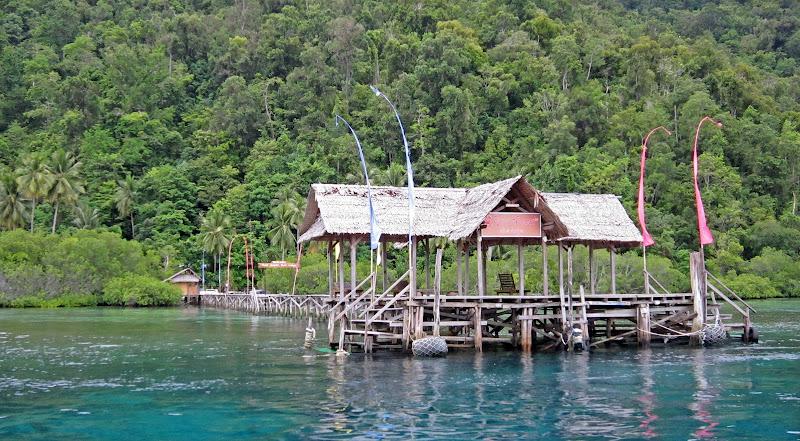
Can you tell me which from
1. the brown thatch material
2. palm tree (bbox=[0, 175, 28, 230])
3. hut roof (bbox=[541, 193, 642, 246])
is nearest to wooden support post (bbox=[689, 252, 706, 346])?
hut roof (bbox=[541, 193, 642, 246])

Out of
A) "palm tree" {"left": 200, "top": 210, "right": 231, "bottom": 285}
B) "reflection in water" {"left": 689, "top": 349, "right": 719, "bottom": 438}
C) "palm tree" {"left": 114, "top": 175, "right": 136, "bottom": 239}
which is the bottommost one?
"reflection in water" {"left": 689, "top": 349, "right": 719, "bottom": 438}

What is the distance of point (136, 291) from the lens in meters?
68.8

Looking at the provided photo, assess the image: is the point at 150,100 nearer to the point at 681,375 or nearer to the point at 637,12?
the point at 637,12

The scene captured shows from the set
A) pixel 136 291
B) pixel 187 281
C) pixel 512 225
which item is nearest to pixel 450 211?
pixel 512 225

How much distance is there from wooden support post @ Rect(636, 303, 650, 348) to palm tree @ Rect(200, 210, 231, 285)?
51.7 m

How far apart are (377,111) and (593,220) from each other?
6154 cm

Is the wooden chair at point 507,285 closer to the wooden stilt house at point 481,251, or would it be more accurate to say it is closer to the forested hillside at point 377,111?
the wooden stilt house at point 481,251

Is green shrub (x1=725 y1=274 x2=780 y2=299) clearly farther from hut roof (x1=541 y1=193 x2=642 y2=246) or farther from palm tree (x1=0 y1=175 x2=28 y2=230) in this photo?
palm tree (x1=0 y1=175 x2=28 y2=230)

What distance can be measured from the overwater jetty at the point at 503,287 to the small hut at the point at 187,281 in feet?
149

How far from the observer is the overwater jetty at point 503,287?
2941 centimetres

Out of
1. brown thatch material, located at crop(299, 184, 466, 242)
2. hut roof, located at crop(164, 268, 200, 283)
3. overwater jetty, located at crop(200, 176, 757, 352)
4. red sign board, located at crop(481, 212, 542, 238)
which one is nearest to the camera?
overwater jetty, located at crop(200, 176, 757, 352)

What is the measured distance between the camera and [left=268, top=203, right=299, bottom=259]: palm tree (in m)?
75.8

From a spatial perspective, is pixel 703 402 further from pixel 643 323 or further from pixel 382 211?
pixel 382 211

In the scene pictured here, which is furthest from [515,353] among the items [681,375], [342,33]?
[342,33]
